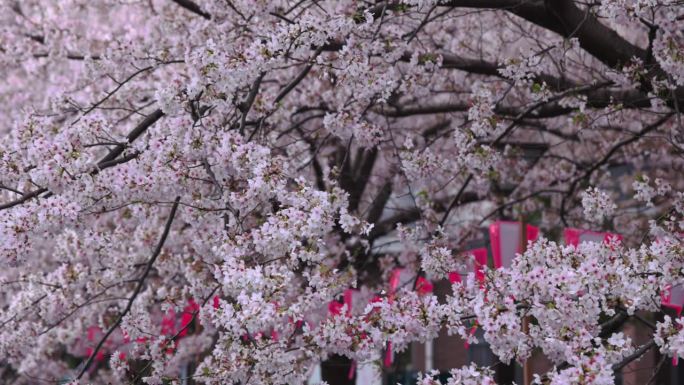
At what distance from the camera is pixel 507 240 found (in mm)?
7008

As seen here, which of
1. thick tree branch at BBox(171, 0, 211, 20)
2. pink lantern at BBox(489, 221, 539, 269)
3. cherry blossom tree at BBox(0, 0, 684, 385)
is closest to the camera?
cherry blossom tree at BBox(0, 0, 684, 385)

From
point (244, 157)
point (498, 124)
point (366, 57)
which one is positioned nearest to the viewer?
point (244, 157)

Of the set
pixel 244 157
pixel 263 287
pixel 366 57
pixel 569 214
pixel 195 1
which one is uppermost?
pixel 195 1

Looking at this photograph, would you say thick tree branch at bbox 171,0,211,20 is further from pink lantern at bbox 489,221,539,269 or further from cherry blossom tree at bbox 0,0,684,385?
pink lantern at bbox 489,221,539,269

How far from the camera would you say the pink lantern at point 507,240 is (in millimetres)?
6996

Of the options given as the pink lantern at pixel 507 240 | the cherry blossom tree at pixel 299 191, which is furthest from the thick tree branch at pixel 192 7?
the pink lantern at pixel 507 240

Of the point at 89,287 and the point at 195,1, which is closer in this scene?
the point at 89,287

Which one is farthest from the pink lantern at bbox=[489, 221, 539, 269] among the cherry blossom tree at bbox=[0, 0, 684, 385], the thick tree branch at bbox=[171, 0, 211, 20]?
the thick tree branch at bbox=[171, 0, 211, 20]

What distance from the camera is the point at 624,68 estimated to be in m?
5.27

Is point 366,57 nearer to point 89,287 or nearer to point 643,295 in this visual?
point 643,295

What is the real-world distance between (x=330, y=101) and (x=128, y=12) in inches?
161

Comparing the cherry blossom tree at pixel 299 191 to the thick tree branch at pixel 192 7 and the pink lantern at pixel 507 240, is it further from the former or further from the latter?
the pink lantern at pixel 507 240

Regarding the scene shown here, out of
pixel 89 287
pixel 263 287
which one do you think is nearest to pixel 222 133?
pixel 263 287

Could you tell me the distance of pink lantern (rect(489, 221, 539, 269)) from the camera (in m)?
7.00
